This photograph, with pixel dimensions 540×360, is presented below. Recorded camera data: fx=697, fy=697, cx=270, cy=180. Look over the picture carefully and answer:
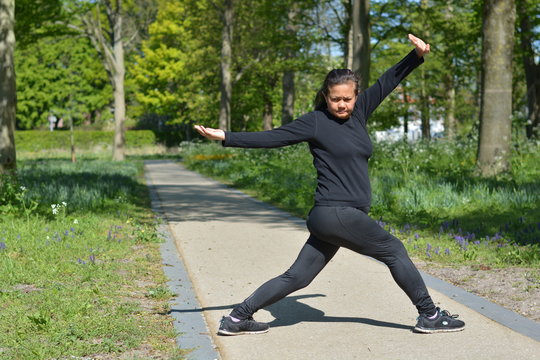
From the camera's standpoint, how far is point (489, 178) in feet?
42.1

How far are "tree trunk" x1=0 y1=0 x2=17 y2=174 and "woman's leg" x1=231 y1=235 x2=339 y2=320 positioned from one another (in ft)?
28.3

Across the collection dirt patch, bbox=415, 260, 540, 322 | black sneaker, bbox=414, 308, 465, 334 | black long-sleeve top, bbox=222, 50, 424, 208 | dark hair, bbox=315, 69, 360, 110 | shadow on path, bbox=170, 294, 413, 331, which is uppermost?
dark hair, bbox=315, 69, 360, 110

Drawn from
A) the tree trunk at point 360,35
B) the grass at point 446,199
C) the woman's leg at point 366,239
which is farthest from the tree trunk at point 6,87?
the woman's leg at point 366,239

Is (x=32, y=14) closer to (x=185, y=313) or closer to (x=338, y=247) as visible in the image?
(x=185, y=313)

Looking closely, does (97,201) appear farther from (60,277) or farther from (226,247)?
(60,277)

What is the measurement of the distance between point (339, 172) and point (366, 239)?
45 centimetres

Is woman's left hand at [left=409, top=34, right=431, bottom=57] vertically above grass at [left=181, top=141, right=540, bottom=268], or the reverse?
woman's left hand at [left=409, top=34, right=431, bottom=57]

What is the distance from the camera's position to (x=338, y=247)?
4430 millimetres

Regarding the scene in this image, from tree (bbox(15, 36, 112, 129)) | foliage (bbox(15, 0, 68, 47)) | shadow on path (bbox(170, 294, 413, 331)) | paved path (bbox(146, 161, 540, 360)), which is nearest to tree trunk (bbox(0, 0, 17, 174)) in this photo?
paved path (bbox(146, 161, 540, 360))

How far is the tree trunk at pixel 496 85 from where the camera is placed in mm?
12969

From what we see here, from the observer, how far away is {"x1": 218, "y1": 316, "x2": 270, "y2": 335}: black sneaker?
452 cm

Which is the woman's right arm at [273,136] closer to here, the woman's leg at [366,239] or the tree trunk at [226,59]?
the woman's leg at [366,239]

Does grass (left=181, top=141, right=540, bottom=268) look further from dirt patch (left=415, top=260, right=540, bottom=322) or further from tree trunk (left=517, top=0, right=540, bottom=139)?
tree trunk (left=517, top=0, right=540, bottom=139)

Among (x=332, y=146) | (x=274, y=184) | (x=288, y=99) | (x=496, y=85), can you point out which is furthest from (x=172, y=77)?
(x=332, y=146)
